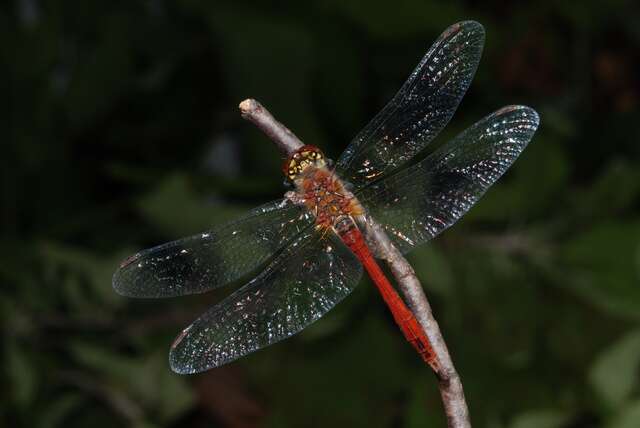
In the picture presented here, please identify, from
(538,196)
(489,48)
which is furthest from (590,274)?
(489,48)

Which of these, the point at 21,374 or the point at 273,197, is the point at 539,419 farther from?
the point at 21,374

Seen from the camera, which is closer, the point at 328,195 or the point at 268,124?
the point at 268,124

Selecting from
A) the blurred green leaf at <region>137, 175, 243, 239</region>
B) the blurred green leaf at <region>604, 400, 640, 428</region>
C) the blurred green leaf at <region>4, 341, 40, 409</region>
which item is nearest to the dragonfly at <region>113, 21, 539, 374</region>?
the blurred green leaf at <region>604, 400, 640, 428</region>

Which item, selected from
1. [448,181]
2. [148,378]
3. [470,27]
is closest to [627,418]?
[448,181]

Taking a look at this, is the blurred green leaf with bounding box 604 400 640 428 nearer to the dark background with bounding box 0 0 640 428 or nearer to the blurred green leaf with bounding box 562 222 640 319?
the dark background with bounding box 0 0 640 428

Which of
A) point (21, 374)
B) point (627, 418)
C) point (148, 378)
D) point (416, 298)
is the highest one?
point (21, 374)

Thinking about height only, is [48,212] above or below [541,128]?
above

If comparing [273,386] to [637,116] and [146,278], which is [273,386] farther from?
[637,116]
